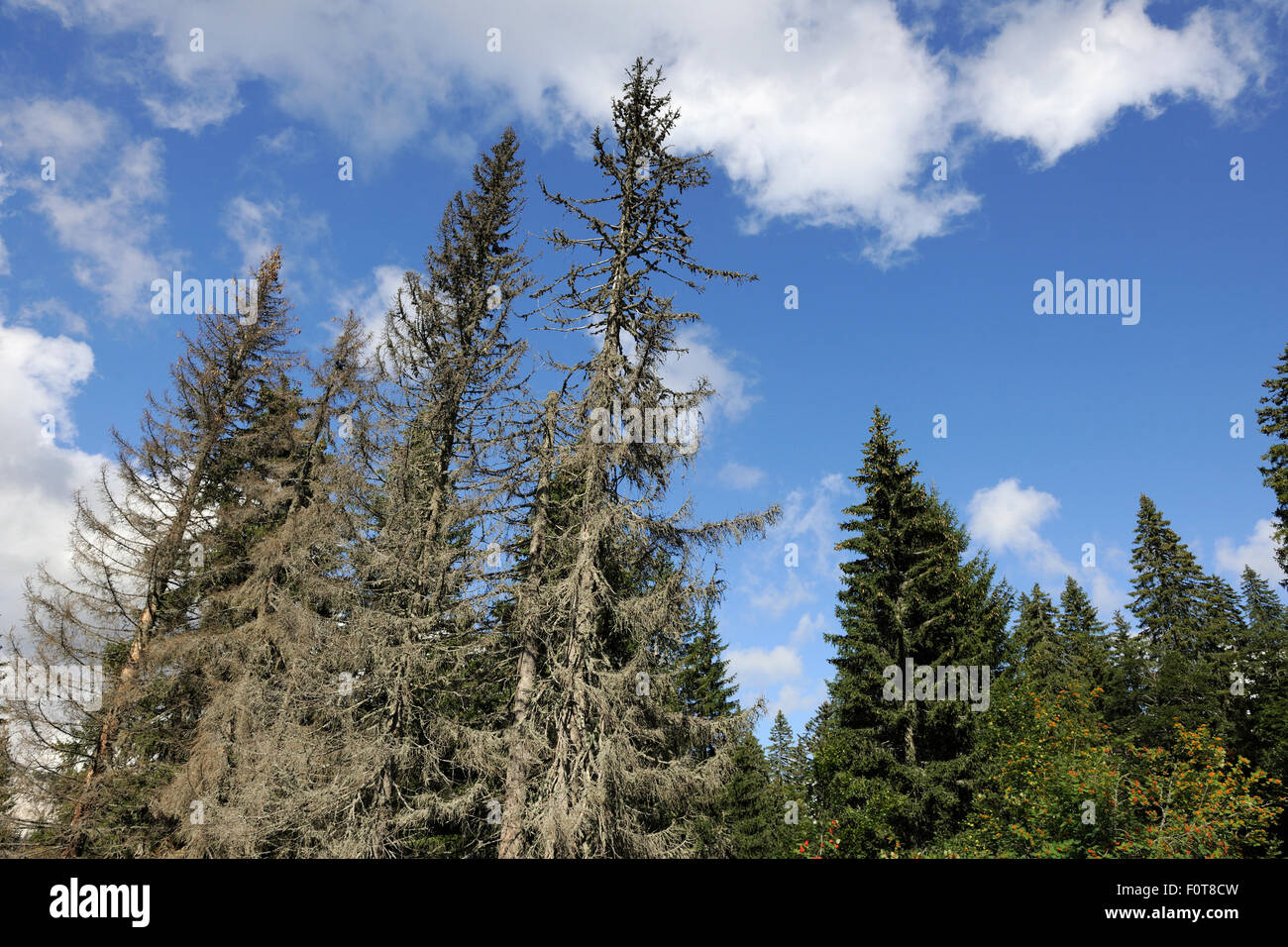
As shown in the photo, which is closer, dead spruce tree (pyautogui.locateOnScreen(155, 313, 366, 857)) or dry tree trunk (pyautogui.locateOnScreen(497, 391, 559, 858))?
dry tree trunk (pyautogui.locateOnScreen(497, 391, 559, 858))

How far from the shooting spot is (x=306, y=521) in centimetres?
1850

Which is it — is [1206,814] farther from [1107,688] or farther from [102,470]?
[1107,688]

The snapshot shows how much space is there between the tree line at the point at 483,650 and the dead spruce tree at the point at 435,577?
77 mm

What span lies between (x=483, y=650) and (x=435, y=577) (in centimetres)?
181

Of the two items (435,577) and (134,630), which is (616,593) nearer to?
(435,577)

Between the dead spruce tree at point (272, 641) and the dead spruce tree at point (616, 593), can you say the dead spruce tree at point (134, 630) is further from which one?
the dead spruce tree at point (616, 593)

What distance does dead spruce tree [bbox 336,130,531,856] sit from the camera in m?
12.6

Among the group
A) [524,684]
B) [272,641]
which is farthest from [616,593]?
[272,641]

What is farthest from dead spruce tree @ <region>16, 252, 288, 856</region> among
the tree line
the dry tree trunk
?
the dry tree trunk

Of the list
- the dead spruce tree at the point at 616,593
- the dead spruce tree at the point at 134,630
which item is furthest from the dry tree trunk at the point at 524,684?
the dead spruce tree at the point at 134,630

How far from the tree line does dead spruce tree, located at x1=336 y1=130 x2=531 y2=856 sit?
0.08m

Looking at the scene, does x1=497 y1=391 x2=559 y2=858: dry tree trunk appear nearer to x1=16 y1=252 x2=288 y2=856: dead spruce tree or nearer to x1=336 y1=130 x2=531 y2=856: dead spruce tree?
x1=336 y1=130 x2=531 y2=856: dead spruce tree

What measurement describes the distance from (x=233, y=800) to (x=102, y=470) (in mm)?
9485
